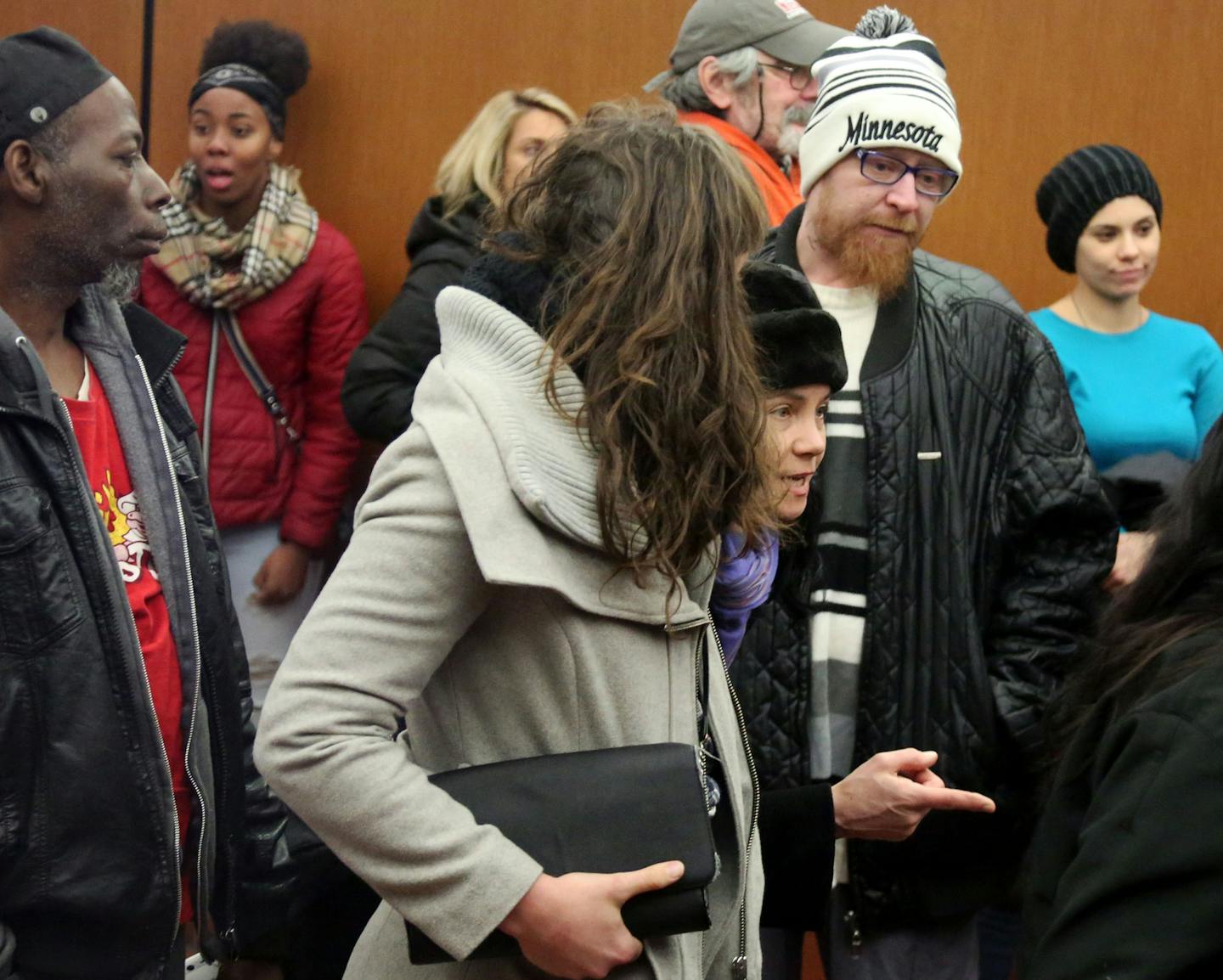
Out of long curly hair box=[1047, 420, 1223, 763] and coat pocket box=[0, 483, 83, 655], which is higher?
long curly hair box=[1047, 420, 1223, 763]

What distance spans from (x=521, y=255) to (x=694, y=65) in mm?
1699

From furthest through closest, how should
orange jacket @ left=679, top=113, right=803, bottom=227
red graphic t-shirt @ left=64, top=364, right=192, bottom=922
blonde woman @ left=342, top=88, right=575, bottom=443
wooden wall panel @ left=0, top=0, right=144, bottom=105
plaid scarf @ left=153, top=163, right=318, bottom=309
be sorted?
wooden wall panel @ left=0, top=0, right=144, bottom=105
plaid scarf @ left=153, top=163, right=318, bottom=309
blonde woman @ left=342, top=88, right=575, bottom=443
orange jacket @ left=679, top=113, right=803, bottom=227
red graphic t-shirt @ left=64, top=364, right=192, bottom=922

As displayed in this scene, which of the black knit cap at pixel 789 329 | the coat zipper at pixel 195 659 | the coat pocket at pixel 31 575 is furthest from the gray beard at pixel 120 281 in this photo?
the black knit cap at pixel 789 329

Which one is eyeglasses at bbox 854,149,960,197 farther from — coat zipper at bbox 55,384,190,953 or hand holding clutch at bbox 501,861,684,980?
hand holding clutch at bbox 501,861,684,980

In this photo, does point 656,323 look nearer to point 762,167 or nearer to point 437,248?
→ point 762,167

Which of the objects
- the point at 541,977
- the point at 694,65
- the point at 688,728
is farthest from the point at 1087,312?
the point at 541,977

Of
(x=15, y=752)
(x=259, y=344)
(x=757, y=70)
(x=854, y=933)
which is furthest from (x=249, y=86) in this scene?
(x=854, y=933)

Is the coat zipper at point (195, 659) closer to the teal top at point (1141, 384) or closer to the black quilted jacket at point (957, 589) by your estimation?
the black quilted jacket at point (957, 589)

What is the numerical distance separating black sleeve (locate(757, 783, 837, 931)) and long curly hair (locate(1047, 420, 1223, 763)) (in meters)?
0.40

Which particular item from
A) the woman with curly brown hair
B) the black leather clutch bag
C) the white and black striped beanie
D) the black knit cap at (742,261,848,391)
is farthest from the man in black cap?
the white and black striped beanie

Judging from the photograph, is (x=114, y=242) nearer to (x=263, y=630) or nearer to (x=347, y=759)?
(x=347, y=759)

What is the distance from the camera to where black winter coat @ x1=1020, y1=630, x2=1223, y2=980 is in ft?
3.88

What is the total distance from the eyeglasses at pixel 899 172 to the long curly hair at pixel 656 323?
3.28ft

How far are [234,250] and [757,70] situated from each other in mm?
1378
